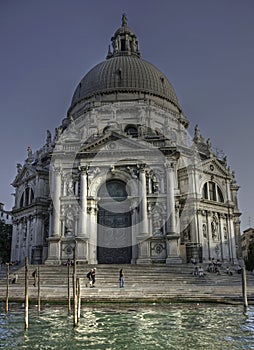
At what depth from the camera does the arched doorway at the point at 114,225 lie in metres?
28.4

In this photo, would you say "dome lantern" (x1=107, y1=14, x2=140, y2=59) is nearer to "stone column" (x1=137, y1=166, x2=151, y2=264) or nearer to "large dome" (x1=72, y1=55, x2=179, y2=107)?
"large dome" (x1=72, y1=55, x2=179, y2=107)

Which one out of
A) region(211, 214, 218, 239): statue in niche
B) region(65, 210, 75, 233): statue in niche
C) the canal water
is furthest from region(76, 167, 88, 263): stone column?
region(211, 214, 218, 239): statue in niche

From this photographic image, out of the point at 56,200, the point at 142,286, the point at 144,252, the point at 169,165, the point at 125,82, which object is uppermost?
the point at 125,82

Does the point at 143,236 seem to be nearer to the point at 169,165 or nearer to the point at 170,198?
the point at 170,198

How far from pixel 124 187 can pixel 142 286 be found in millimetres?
10526

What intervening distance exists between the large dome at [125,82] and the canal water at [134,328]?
25750 millimetres

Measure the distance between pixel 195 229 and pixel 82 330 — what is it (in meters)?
20.8

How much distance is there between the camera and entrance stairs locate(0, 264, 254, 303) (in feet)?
56.2

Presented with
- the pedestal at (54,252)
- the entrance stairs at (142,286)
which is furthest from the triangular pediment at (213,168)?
the pedestal at (54,252)

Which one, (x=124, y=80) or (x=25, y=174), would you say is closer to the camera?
(x=25, y=174)

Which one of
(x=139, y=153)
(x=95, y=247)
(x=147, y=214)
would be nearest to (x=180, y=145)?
(x=139, y=153)

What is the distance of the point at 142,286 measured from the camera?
66.0 ft

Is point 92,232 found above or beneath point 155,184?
beneath

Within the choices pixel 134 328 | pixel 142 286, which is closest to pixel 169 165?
pixel 142 286
